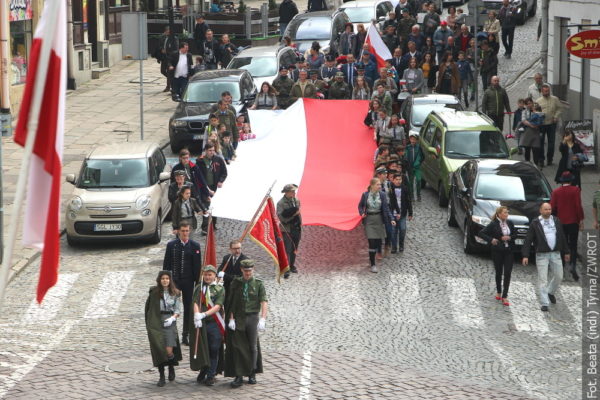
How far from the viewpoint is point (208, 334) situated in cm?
1537

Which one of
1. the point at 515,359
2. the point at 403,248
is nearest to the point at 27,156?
the point at 515,359

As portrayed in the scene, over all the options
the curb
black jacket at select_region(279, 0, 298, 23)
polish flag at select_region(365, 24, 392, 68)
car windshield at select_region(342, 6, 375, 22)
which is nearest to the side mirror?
the curb

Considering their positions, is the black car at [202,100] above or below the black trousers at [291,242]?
above

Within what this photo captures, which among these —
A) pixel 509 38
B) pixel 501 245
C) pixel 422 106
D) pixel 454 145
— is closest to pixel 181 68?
pixel 422 106

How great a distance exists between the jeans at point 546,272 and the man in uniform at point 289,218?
400 centimetres

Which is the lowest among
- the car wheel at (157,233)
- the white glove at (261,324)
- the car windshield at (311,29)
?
the car wheel at (157,233)

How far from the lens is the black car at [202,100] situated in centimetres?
2919

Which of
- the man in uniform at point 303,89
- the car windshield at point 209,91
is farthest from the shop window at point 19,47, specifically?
the man in uniform at point 303,89

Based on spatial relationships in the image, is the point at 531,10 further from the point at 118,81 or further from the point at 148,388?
the point at 148,388

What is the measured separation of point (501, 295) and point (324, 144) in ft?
19.0

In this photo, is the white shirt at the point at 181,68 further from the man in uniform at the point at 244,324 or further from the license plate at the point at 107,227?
the man in uniform at the point at 244,324

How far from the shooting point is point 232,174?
2269 cm

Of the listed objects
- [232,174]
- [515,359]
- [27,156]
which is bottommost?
[515,359]

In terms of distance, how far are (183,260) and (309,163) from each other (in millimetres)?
6720
